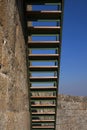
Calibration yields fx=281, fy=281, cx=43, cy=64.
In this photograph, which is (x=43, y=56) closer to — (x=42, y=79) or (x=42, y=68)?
(x=42, y=68)

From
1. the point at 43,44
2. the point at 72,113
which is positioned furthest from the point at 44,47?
the point at 72,113

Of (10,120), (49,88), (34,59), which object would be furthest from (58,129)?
(10,120)

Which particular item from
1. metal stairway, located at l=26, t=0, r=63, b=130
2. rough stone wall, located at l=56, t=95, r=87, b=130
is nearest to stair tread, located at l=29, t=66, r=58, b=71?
metal stairway, located at l=26, t=0, r=63, b=130

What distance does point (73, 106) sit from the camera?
1056 centimetres

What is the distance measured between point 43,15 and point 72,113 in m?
5.96

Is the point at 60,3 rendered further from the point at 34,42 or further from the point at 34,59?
the point at 34,59

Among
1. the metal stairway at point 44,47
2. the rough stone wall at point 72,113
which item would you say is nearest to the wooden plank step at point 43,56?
the metal stairway at point 44,47

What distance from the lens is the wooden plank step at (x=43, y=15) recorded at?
533 centimetres

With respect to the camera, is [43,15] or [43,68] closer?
[43,15]

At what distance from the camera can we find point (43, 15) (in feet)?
17.7

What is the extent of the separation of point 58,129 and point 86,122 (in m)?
1.09

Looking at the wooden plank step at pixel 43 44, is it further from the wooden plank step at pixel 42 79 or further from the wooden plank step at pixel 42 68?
the wooden plank step at pixel 42 79

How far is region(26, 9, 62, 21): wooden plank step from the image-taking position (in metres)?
5.33

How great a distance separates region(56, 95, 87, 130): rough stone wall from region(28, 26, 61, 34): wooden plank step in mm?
5103
